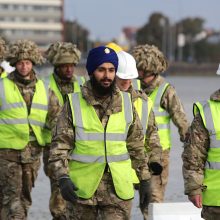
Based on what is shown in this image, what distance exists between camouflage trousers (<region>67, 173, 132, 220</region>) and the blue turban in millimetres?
700

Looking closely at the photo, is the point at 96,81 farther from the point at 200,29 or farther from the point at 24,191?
the point at 200,29

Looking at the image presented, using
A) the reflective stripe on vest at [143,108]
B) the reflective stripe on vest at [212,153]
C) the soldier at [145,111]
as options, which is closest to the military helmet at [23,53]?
the soldier at [145,111]

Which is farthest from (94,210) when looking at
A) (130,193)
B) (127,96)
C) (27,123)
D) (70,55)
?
(70,55)

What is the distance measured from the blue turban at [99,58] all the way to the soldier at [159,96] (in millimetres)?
2633

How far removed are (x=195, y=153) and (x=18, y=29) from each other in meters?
160

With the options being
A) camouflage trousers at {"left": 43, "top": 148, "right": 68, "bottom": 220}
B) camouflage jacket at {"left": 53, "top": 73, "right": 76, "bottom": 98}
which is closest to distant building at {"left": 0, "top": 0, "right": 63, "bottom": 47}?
camouflage jacket at {"left": 53, "top": 73, "right": 76, "bottom": 98}

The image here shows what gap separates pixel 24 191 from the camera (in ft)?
29.8

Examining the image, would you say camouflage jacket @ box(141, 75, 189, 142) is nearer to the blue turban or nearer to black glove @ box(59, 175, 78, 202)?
the blue turban

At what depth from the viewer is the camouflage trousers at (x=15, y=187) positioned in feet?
29.0

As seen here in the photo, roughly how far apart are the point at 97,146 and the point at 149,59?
2.88m

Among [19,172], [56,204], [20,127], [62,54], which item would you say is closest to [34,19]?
[62,54]

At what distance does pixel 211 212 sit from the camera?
5.91 metres

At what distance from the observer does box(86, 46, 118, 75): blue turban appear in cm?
643

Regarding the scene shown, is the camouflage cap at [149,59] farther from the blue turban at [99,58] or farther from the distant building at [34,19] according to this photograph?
the distant building at [34,19]
